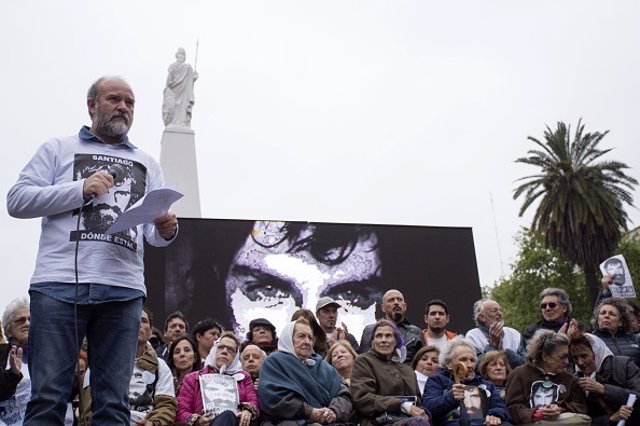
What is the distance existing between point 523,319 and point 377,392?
35.0m

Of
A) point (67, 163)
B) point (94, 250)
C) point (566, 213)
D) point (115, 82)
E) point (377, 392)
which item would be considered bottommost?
point (377, 392)

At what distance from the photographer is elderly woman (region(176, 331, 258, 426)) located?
5.99 metres

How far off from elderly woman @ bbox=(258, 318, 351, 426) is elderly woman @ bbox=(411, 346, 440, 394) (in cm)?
109

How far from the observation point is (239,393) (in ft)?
21.0

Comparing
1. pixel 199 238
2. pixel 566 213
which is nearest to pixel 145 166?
pixel 199 238

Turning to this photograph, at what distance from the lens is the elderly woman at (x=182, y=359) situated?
694 centimetres

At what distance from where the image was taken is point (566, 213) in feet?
92.6

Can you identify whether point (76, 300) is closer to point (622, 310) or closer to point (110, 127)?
point (110, 127)

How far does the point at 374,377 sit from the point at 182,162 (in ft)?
44.8

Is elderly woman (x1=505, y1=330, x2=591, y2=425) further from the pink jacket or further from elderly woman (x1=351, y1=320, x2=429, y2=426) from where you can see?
the pink jacket

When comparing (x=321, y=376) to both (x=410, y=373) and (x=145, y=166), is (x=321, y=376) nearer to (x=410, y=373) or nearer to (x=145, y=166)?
(x=410, y=373)

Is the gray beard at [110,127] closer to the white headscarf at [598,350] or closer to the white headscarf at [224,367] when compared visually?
the white headscarf at [224,367]

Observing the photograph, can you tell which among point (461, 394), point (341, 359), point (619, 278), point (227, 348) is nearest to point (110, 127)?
point (227, 348)

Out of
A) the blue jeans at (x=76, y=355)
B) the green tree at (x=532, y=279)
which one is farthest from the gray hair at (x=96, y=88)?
the green tree at (x=532, y=279)
